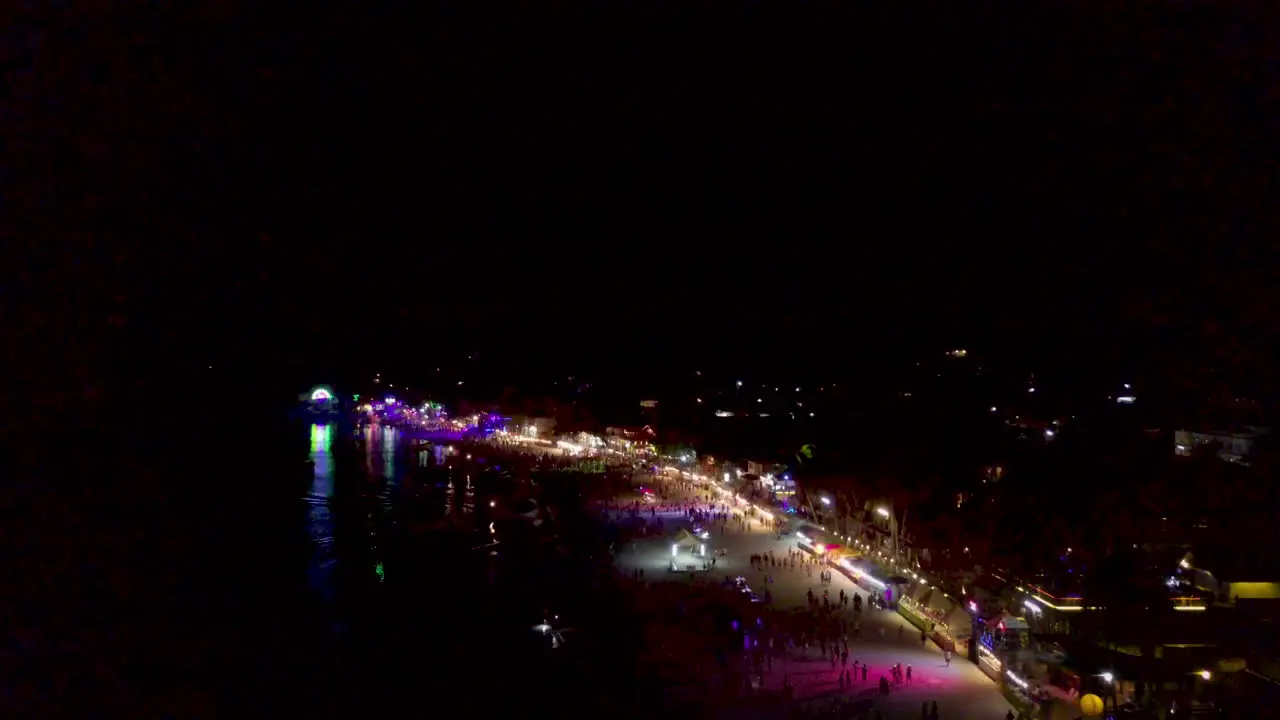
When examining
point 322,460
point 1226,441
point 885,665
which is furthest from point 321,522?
point 1226,441

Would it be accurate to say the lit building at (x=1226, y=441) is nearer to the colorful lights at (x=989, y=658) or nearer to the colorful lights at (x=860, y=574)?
the colorful lights at (x=860, y=574)

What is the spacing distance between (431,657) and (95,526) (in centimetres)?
2225

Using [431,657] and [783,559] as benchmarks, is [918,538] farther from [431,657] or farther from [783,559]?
[431,657]

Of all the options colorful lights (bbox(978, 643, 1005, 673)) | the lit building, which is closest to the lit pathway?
colorful lights (bbox(978, 643, 1005, 673))

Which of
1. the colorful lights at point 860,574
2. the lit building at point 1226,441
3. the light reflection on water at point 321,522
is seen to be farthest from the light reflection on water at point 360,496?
the lit building at point 1226,441

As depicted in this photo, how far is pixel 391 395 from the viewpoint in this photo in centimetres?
9912

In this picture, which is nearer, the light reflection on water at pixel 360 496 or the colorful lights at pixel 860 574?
the colorful lights at pixel 860 574

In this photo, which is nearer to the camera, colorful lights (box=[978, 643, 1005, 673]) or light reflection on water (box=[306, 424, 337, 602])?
colorful lights (box=[978, 643, 1005, 673])

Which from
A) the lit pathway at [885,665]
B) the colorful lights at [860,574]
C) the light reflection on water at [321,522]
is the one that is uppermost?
the colorful lights at [860,574]

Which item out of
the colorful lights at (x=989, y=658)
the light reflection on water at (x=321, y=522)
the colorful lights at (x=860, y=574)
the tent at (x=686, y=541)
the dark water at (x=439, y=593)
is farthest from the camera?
the light reflection on water at (x=321, y=522)

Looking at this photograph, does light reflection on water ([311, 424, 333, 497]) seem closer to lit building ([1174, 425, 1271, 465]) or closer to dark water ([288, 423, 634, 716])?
dark water ([288, 423, 634, 716])

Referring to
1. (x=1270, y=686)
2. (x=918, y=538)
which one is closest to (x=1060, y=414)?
(x=918, y=538)

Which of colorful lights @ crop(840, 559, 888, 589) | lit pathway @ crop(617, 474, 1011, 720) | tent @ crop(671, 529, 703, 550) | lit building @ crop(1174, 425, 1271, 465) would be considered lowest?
lit pathway @ crop(617, 474, 1011, 720)

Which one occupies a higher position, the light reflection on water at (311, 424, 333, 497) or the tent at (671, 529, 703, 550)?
the tent at (671, 529, 703, 550)
